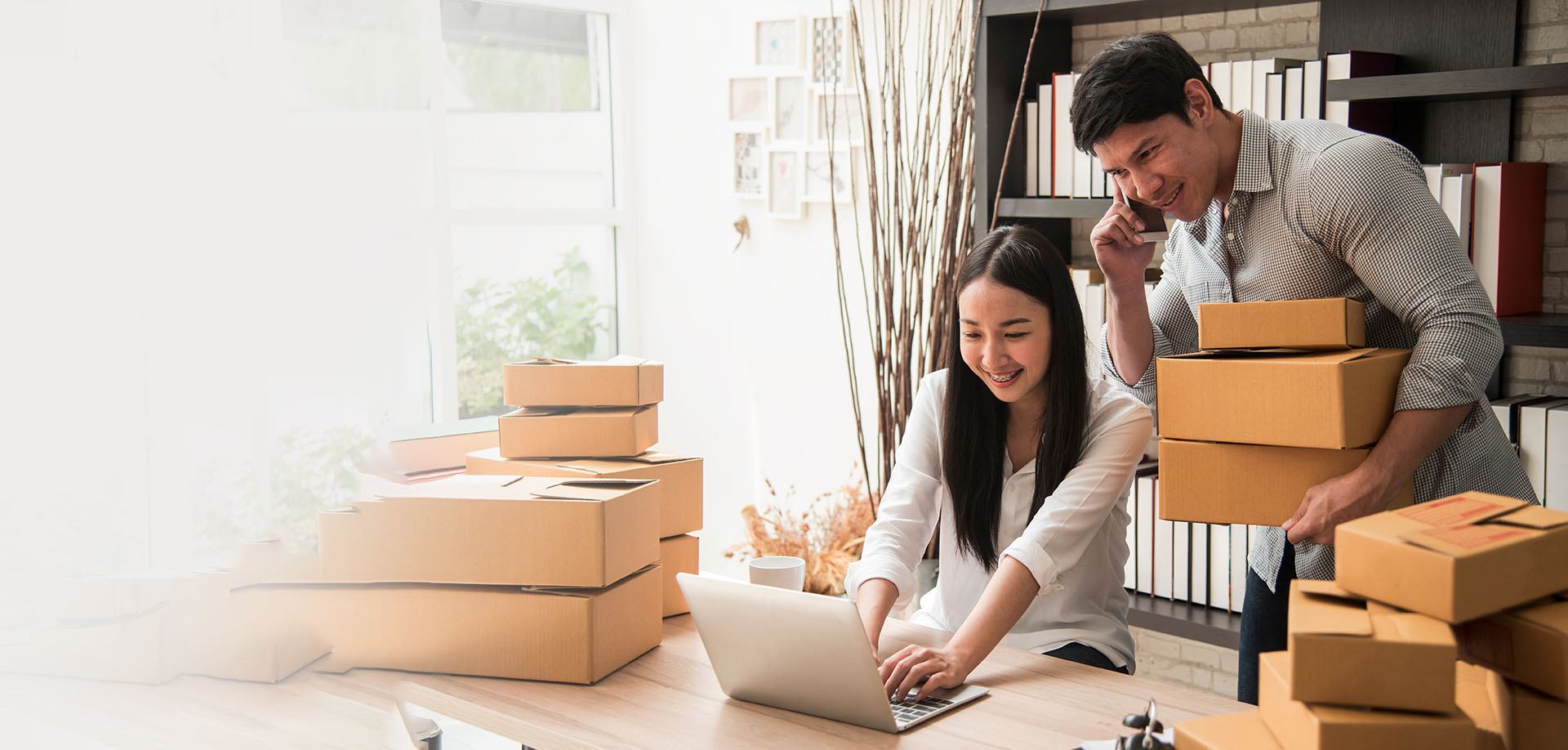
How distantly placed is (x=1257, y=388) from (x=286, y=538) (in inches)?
42.5

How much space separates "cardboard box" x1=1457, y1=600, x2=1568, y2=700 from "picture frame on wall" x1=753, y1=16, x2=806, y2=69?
3014 millimetres

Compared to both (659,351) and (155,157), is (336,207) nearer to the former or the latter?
(155,157)

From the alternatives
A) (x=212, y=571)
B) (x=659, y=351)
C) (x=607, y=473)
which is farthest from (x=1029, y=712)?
(x=659, y=351)

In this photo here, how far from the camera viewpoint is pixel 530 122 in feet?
13.4

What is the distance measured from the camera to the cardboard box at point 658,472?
1.87 meters

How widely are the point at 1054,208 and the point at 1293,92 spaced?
0.58 meters

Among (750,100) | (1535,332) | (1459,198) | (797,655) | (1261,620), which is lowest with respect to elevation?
(1261,620)

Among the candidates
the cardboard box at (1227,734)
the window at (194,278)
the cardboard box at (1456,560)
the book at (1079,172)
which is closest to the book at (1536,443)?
the book at (1079,172)

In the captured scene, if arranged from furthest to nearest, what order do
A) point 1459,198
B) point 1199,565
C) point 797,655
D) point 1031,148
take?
point 1031,148 → point 1199,565 → point 1459,198 → point 797,655

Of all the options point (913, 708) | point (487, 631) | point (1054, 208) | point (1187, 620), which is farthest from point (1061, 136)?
point (487, 631)

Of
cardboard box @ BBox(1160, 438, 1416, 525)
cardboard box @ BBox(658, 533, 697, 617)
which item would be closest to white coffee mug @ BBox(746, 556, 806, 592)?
cardboard box @ BBox(658, 533, 697, 617)

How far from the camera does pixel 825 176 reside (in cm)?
364

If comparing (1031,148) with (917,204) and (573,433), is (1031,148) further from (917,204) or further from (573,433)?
(573,433)

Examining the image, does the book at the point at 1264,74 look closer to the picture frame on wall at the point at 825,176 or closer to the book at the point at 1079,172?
the book at the point at 1079,172
